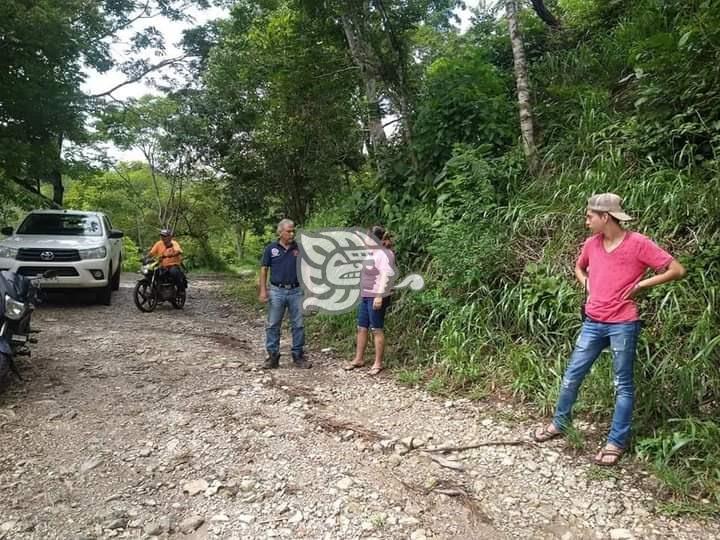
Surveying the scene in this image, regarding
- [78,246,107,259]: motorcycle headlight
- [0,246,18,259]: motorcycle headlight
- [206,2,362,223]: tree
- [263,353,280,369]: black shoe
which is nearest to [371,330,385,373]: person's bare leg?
[263,353,280,369]: black shoe

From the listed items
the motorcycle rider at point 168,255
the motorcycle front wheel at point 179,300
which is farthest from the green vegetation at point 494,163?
the motorcycle rider at point 168,255

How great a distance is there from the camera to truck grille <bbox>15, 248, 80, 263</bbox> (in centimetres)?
760

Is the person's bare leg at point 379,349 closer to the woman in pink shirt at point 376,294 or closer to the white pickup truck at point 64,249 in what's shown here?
the woman in pink shirt at point 376,294

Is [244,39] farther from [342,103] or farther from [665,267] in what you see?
[665,267]

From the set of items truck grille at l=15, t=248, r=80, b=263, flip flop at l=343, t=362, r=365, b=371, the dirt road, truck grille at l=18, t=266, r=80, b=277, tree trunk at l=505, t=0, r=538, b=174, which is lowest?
the dirt road

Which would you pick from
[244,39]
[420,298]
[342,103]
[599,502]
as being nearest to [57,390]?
[420,298]

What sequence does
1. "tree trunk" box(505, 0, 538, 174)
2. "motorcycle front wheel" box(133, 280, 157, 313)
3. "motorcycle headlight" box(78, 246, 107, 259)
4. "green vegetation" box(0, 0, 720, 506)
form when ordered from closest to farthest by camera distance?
"green vegetation" box(0, 0, 720, 506) < "tree trunk" box(505, 0, 538, 174) < "motorcycle headlight" box(78, 246, 107, 259) < "motorcycle front wheel" box(133, 280, 157, 313)

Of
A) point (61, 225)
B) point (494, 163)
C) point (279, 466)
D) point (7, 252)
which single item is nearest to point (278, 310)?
point (279, 466)

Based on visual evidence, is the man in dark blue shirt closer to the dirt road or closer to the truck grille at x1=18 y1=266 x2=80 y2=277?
the dirt road

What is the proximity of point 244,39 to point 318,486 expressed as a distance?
10.0m

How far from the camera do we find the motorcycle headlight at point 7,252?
297 inches

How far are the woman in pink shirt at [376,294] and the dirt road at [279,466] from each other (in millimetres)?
336

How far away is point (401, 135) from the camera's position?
8453mm

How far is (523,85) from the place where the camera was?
19.6 ft
